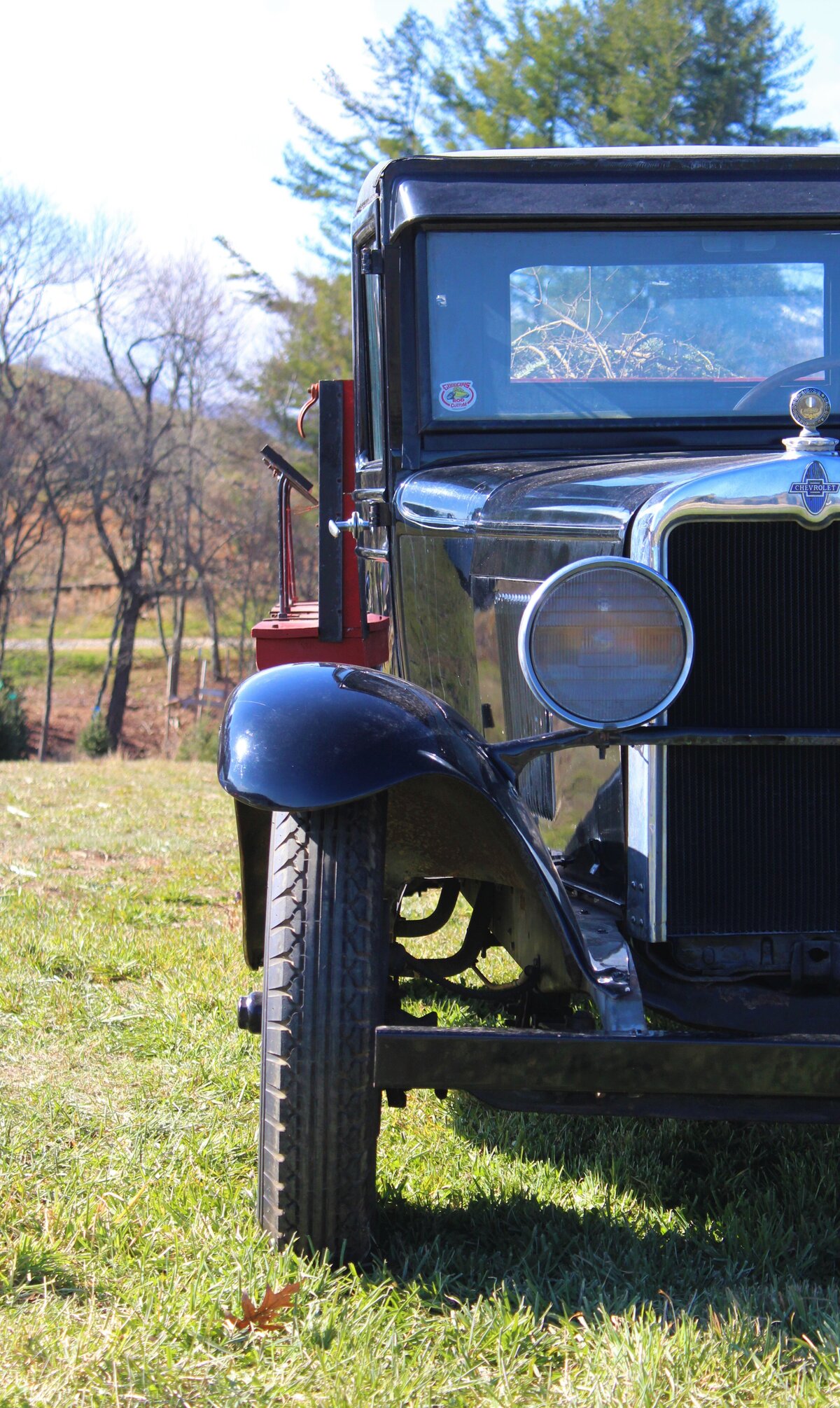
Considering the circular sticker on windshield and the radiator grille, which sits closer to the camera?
the radiator grille

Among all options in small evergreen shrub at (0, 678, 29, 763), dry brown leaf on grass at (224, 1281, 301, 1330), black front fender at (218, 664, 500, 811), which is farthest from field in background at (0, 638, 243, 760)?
dry brown leaf on grass at (224, 1281, 301, 1330)

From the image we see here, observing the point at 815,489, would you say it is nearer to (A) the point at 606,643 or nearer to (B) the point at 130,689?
(A) the point at 606,643

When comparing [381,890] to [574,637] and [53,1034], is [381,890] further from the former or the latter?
[53,1034]

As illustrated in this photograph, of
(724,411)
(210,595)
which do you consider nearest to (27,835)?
(724,411)

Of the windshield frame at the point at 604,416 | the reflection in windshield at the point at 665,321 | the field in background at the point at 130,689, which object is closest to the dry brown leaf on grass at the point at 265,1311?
the windshield frame at the point at 604,416

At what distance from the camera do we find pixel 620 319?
11.2 ft

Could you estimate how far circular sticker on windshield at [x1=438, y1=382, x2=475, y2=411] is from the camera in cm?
345

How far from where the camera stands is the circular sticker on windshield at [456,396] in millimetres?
3453

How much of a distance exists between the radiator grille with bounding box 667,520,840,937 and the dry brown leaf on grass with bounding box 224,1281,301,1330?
935mm

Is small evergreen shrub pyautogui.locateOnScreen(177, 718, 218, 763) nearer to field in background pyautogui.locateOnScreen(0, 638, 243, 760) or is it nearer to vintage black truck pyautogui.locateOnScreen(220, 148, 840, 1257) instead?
field in background pyautogui.locateOnScreen(0, 638, 243, 760)

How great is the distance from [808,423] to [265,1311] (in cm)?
189

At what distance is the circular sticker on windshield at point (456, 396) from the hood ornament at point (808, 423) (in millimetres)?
1159

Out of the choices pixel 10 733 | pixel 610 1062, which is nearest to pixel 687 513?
pixel 610 1062

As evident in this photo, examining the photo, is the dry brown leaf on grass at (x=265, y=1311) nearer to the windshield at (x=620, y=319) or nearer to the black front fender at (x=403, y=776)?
the black front fender at (x=403, y=776)
